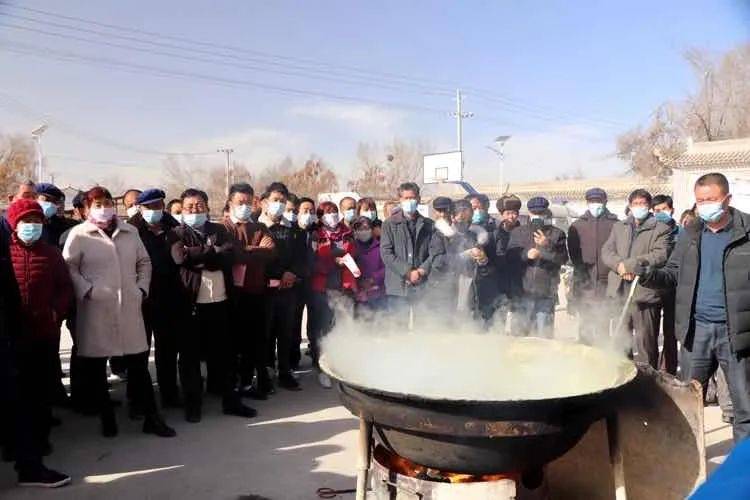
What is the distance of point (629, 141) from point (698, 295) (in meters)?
36.4

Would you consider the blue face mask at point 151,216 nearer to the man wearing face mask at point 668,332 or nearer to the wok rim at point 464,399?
the wok rim at point 464,399

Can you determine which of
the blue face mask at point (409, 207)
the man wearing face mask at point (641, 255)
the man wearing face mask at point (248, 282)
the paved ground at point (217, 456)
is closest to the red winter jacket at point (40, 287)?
the paved ground at point (217, 456)

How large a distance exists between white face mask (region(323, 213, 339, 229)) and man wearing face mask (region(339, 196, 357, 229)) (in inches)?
26.5

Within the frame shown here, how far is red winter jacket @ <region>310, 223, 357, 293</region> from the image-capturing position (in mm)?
6168

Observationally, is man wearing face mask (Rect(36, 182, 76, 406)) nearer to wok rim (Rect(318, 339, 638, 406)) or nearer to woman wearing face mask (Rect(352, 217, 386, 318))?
woman wearing face mask (Rect(352, 217, 386, 318))

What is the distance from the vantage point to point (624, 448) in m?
3.21

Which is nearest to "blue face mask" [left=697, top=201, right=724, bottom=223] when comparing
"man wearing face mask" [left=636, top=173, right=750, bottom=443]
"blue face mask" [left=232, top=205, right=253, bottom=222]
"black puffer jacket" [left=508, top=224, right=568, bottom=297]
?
"man wearing face mask" [left=636, top=173, right=750, bottom=443]

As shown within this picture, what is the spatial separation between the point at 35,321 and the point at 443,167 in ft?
98.0

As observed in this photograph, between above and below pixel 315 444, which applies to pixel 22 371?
above

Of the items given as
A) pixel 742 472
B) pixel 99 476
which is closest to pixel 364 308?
pixel 99 476

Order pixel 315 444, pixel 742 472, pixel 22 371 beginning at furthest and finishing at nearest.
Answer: pixel 315 444
pixel 22 371
pixel 742 472

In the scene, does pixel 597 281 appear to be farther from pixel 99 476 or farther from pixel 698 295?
pixel 99 476

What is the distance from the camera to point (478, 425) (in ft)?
7.86

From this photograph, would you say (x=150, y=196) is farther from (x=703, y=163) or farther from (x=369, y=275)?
(x=703, y=163)
